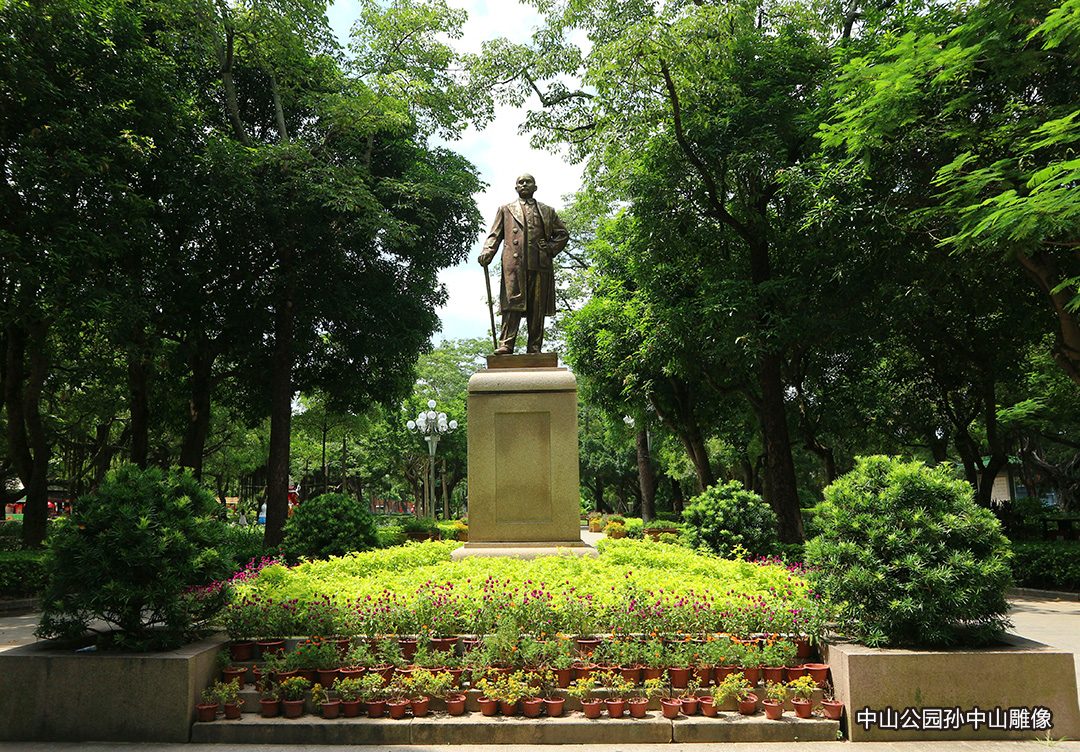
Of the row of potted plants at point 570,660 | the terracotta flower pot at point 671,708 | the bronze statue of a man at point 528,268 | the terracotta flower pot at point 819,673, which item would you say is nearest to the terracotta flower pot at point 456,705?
the row of potted plants at point 570,660

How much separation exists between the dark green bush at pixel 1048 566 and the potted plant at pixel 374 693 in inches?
498

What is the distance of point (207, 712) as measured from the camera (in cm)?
540

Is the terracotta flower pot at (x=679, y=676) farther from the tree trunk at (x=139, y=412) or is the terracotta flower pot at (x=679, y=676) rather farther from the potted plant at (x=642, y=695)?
the tree trunk at (x=139, y=412)

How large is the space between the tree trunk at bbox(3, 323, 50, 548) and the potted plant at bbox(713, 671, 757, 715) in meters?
15.8

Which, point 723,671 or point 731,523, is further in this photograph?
point 731,523

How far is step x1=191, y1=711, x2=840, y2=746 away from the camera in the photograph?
5180 millimetres

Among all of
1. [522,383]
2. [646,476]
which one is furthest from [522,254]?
[646,476]

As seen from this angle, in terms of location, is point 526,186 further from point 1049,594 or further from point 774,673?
point 1049,594

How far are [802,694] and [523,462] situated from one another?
4.49 metres

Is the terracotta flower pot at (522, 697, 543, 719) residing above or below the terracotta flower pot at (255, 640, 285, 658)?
below

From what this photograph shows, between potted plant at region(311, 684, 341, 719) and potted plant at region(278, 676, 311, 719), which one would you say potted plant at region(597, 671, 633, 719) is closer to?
potted plant at region(311, 684, 341, 719)

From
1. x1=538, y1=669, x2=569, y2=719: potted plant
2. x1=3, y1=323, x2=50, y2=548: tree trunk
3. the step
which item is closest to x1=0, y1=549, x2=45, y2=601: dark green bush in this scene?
x1=3, y1=323, x2=50, y2=548: tree trunk

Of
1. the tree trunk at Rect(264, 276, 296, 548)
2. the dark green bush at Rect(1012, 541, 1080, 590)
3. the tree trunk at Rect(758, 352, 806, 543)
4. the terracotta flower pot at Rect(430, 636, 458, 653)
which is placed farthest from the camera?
the tree trunk at Rect(264, 276, 296, 548)

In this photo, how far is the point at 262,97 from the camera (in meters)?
19.7
